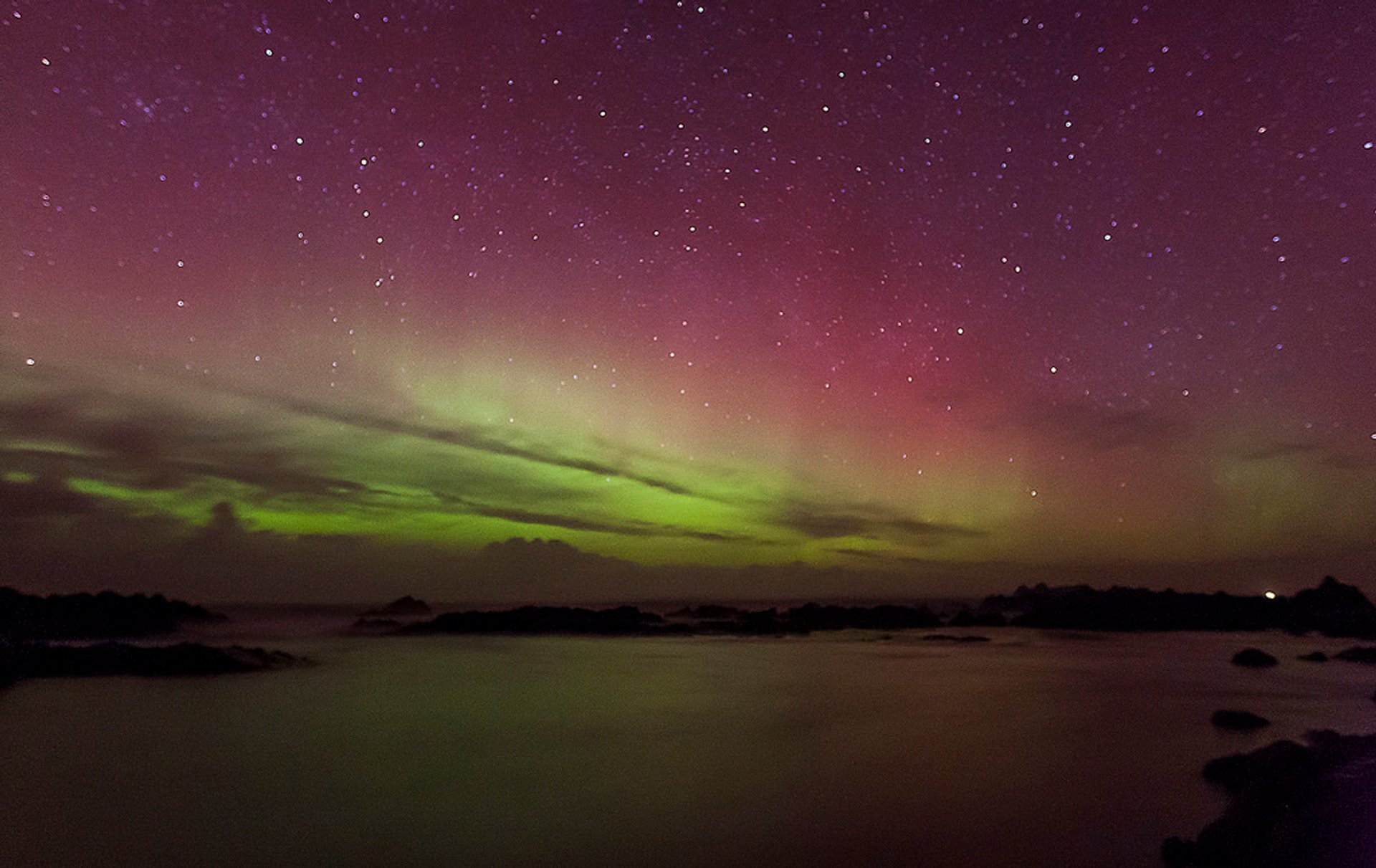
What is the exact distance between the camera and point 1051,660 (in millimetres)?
26500

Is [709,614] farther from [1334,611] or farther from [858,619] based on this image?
[1334,611]

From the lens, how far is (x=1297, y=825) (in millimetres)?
6711

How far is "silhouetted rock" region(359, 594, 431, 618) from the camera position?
5003cm

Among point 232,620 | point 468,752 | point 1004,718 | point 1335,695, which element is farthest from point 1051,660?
point 232,620

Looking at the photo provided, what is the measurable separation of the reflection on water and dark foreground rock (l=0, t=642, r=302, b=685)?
3.24 feet

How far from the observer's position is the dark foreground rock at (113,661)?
1845 centimetres

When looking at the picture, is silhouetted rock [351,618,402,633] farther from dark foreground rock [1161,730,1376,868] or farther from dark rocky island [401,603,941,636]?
dark foreground rock [1161,730,1376,868]

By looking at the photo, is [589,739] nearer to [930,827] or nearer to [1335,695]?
[930,827]

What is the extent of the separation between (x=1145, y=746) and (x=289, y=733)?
1414cm

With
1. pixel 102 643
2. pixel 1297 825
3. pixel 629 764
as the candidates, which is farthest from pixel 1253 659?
pixel 102 643

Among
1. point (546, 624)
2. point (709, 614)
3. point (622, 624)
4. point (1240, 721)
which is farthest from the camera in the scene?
point (709, 614)

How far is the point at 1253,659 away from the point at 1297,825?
22087 mm

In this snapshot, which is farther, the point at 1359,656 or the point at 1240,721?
the point at 1359,656

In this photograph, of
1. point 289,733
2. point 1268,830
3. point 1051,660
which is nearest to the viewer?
point 1268,830
